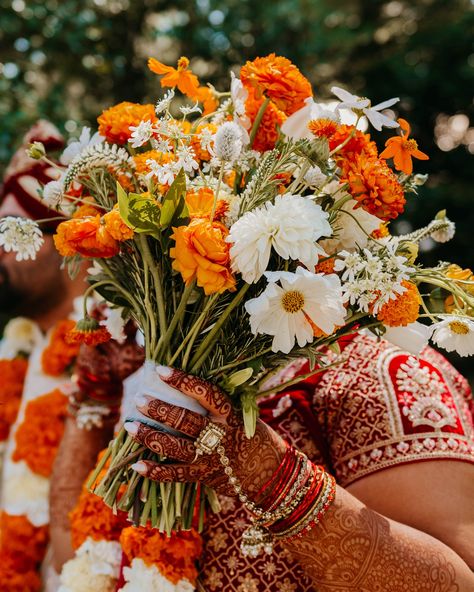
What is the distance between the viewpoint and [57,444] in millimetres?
2730

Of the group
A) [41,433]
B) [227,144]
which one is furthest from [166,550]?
[41,433]

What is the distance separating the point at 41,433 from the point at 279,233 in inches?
72.5

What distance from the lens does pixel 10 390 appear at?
3006 millimetres

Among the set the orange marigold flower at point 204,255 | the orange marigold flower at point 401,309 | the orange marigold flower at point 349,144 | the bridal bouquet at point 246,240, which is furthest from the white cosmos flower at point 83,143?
the orange marigold flower at point 401,309

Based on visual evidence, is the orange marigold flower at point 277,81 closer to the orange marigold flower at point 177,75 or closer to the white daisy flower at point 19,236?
the orange marigold flower at point 177,75

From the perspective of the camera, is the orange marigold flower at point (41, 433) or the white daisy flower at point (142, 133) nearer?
the white daisy flower at point (142, 133)

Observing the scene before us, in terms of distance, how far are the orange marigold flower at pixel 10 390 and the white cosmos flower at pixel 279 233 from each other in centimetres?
205

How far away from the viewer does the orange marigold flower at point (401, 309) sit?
1.31m

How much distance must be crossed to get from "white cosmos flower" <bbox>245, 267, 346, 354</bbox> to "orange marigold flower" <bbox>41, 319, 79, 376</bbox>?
1.73m

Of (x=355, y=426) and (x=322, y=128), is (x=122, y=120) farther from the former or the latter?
(x=355, y=426)

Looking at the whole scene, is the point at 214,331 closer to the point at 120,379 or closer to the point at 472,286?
the point at 472,286

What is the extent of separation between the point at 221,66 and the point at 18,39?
158 centimetres

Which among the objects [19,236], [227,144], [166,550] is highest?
[227,144]

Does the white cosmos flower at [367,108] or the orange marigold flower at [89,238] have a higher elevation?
the white cosmos flower at [367,108]
